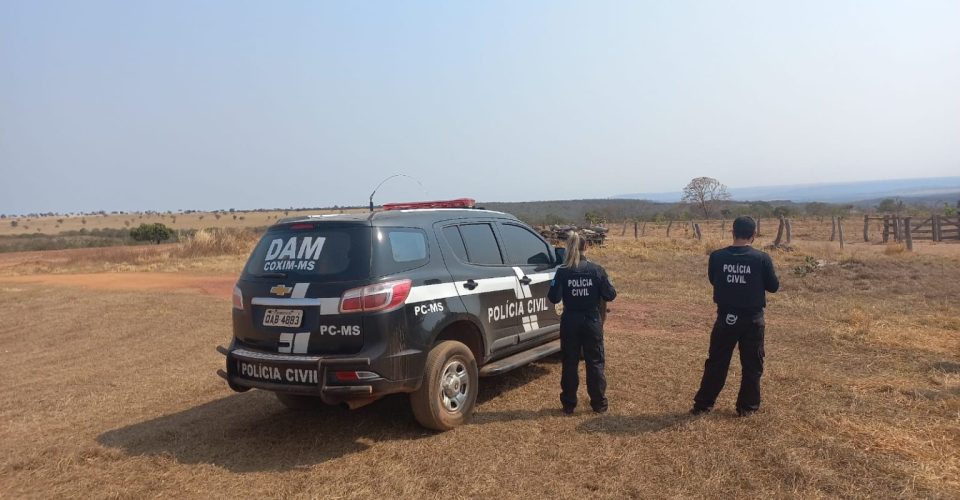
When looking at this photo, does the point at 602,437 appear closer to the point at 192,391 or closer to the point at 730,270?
the point at 730,270

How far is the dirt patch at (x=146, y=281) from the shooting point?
17.2 metres

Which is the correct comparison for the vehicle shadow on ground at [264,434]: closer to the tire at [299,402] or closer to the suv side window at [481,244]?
the tire at [299,402]

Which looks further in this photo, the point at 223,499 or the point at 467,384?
the point at 467,384

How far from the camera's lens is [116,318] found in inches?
492

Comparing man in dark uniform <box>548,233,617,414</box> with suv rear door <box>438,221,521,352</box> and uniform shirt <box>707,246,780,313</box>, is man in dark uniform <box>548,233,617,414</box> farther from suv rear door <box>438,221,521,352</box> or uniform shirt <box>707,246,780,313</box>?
uniform shirt <box>707,246,780,313</box>

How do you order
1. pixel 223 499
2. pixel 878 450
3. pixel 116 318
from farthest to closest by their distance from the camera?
pixel 116 318
pixel 878 450
pixel 223 499

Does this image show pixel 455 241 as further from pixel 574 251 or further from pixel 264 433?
pixel 264 433

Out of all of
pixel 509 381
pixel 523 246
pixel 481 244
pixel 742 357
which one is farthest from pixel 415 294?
pixel 742 357

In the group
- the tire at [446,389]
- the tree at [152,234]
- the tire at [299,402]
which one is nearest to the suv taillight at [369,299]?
the tire at [446,389]

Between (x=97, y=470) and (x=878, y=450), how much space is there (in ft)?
18.1

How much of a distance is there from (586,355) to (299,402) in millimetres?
2609

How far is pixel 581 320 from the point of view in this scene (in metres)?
5.70

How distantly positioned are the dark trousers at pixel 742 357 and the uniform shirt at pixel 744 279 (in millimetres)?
103

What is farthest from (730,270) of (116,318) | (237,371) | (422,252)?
(116,318)
